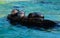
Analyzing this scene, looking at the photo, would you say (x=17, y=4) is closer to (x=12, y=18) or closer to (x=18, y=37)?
(x=12, y=18)

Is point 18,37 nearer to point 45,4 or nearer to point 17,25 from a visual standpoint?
point 17,25

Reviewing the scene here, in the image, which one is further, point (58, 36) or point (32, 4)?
point (32, 4)

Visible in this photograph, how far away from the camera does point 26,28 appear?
1.17 meters

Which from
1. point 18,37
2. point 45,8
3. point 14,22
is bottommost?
point 18,37

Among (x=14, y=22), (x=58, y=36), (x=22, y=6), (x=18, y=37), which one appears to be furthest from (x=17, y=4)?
(x=58, y=36)

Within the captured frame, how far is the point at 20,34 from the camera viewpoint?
3.77 ft

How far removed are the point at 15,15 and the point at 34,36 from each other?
0.23m

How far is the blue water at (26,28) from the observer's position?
1.14 m

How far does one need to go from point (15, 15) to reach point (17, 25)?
0.27 ft

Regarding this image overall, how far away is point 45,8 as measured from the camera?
1210 millimetres

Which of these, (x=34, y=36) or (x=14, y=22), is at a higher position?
(x=14, y=22)

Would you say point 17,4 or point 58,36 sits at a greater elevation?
point 17,4

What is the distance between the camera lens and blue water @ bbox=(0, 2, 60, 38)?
3.74ft

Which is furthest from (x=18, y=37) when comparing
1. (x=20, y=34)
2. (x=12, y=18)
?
(x=12, y=18)
